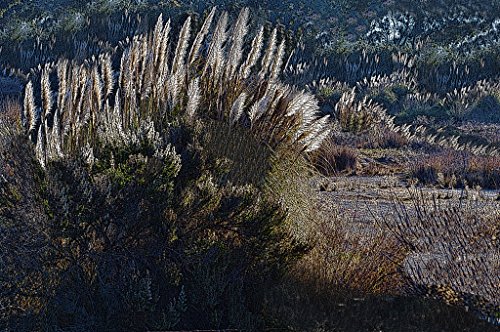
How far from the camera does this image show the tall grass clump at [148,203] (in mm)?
3830

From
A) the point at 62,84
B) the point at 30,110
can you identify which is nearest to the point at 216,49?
the point at 62,84

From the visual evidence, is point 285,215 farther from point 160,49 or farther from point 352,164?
point 352,164

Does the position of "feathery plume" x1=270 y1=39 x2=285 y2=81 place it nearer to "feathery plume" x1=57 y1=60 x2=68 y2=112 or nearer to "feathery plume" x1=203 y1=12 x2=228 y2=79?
"feathery plume" x1=203 y1=12 x2=228 y2=79

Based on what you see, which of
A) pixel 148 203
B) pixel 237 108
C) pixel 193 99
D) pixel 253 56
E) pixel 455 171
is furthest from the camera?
pixel 455 171

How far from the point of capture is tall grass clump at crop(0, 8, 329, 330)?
3.83m

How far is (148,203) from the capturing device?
159 inches

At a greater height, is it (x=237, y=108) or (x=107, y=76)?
(x=237, y=108)

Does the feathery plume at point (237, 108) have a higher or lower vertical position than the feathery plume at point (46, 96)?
higher

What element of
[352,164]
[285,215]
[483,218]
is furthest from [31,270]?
[352,164]

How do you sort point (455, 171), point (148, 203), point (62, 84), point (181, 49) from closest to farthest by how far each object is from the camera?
1. point (148, 203)
2. point (62, 84)
3. point (181, 49)
4. point (455, 171)

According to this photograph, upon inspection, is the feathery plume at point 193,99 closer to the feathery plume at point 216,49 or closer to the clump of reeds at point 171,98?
the clump of reeds at point 171,98

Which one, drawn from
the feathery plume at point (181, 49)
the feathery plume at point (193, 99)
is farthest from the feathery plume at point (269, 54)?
the feathery plume at point (193, 99)

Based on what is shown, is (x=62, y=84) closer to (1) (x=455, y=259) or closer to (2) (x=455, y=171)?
(1) (x=455, y=259)

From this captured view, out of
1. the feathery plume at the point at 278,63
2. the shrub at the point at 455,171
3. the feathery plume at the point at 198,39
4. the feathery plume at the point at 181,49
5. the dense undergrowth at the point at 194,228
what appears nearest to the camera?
the dense undergrowth at the point at 194,228
